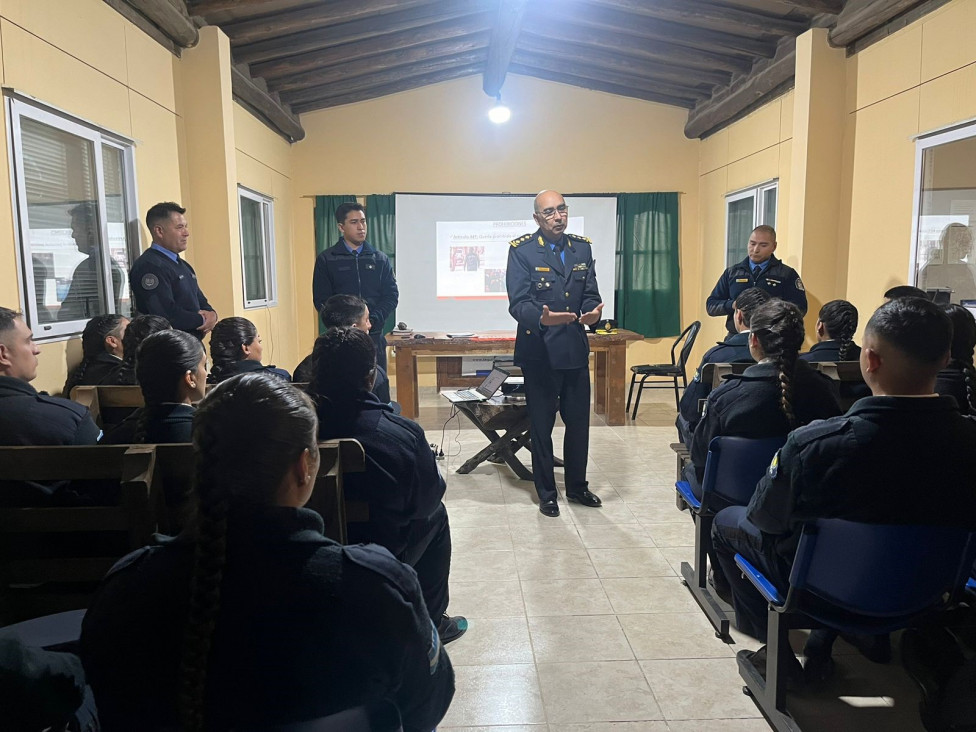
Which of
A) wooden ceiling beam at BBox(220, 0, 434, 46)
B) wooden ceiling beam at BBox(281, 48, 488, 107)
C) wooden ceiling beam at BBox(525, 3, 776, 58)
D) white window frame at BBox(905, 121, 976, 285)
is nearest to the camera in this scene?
white window frame at BBox(905, 121, 976, 285)

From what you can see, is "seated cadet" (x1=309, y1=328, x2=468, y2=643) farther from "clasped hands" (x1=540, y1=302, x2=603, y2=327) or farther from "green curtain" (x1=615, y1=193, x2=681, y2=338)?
"green curtain" (x1=615, y1=193, x2=681, y2=338)

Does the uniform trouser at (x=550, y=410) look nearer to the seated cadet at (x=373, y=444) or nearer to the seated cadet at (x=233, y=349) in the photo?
the seated cadet at (x=233, y=349)

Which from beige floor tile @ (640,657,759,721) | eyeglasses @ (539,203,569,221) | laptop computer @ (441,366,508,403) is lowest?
beige floor tile @ (640,657,759,721)

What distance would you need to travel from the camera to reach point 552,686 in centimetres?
205

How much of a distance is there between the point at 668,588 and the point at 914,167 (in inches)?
118

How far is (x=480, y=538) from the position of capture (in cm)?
325

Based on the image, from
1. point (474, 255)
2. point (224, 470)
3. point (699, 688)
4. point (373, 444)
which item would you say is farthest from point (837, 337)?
point (474, 255)

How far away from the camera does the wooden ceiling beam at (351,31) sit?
17.7 feet

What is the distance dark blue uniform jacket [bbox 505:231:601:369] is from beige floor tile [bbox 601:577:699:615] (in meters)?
1.14

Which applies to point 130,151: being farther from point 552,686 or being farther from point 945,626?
point 945,626

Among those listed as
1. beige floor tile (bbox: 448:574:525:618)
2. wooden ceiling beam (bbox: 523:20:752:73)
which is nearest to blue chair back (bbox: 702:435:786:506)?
beige floor tile (bbox: 448:574:525:618)

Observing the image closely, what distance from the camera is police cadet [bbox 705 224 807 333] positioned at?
4.55 meters

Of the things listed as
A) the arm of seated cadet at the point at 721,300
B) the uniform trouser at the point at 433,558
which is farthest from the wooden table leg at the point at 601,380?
the uniform trouser at the point at 433,558

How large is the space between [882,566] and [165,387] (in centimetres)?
171
